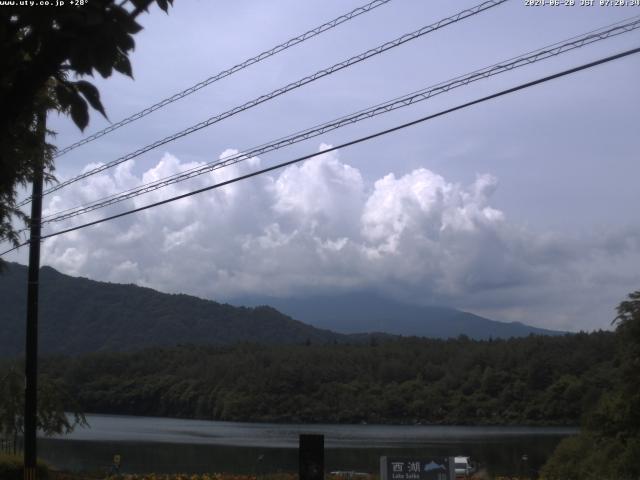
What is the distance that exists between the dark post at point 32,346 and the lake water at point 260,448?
32.8ft

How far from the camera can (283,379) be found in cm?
8931

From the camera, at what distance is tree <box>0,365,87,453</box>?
87.4 feet

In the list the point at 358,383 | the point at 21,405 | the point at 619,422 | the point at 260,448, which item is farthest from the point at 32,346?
the point at 358,383

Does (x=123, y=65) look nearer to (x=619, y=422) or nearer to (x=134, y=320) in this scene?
(x=619, y=422)

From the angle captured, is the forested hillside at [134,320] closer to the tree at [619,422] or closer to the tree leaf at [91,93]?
the tree at [619,422]

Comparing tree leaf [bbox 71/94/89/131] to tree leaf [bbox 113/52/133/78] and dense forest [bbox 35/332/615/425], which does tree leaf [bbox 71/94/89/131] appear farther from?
dense forest [bbox 35/332/615/425]

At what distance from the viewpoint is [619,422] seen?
28594mm

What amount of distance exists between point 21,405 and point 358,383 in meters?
65.9

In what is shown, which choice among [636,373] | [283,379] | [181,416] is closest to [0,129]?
[636,373]

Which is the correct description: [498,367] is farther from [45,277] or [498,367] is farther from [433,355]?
[45,277]

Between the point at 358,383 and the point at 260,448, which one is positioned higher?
the point at 358,383

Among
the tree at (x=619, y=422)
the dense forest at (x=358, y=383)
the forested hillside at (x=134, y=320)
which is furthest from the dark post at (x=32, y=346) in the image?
the forested hillside at (x=134, y=320)

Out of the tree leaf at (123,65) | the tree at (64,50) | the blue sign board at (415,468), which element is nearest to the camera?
the tree at (64,50)

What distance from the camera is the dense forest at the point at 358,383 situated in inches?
3130
